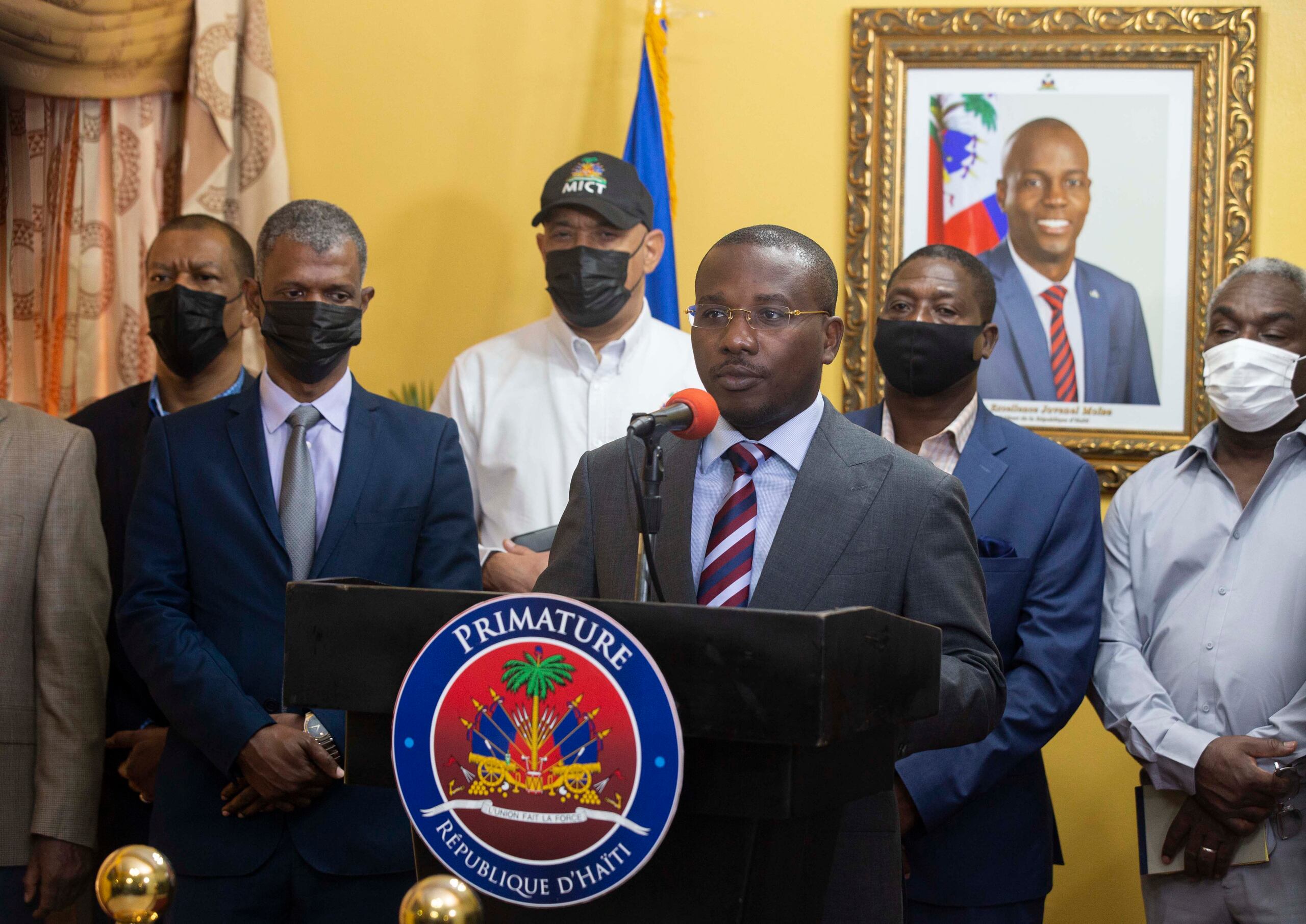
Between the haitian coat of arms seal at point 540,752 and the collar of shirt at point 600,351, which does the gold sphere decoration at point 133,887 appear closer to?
the haitian coat of arms seal at point 540,752

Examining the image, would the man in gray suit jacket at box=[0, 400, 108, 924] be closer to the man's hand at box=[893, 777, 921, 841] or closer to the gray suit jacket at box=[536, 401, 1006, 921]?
the gray suit jacket at box=[536, 401, 1006, 921]

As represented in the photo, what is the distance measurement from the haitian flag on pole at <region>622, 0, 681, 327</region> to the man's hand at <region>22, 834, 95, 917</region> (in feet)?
6.90

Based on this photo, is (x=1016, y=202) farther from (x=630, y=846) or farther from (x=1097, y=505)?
(x=630, y=846)

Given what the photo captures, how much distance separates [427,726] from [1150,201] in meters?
3.24

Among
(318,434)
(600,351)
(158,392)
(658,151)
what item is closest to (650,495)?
(318,434)

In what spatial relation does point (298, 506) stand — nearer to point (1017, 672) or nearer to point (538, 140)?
point (1017, 672)

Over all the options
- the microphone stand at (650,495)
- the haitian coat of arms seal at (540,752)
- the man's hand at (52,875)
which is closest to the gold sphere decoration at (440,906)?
the haitian coat of arms seal at (540,752)

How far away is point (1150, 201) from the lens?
12.5 feet

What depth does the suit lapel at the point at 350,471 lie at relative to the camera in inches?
97.1

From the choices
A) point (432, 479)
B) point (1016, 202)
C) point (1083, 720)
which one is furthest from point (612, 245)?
point (1083, 720)

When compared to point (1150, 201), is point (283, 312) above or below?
below

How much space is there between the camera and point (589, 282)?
3.31 meters

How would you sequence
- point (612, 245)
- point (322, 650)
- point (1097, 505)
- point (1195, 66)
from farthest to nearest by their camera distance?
point (1195, 66), point (612, 245), point (1097, 505), point (322, 650)

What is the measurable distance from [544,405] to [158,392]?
0.97 m
